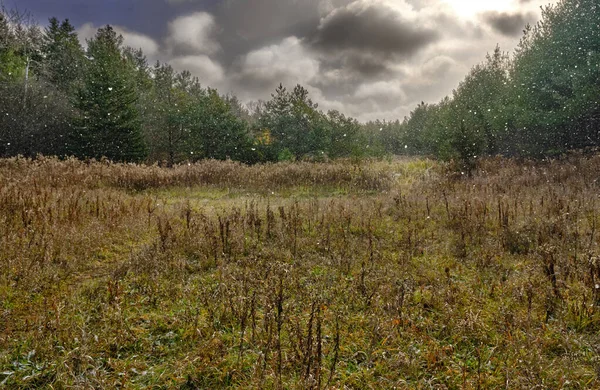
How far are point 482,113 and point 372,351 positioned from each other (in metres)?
24.3

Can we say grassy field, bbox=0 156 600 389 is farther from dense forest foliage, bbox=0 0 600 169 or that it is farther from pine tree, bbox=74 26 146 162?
pine tree, bbox=74 26 146 162

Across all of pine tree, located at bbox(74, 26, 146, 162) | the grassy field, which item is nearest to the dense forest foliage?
pine tree, located at bbox(74, 26, 146, 162)

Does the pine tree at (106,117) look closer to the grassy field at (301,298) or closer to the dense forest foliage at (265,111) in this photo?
the dense forest foliage at (265,111)

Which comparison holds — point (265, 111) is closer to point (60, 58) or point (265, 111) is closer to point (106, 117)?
point (106, 117)

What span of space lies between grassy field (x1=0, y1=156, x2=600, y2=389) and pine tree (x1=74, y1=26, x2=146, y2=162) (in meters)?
18.5

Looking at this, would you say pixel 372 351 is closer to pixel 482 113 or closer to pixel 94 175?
pixel 94 175

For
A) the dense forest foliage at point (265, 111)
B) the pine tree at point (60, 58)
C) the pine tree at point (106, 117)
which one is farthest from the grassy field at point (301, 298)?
the pine tree at point (60, 58)

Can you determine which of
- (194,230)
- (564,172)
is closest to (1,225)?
(194,230)

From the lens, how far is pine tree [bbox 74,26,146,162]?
24.6 m

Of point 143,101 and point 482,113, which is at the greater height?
point 143,101

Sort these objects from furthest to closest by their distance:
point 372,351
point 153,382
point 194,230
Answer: point 194,230 < point 372,351 < point 153,382

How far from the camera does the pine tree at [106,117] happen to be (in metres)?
24.6

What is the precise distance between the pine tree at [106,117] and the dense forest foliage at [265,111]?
0.08 m

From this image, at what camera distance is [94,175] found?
12.5 meters
